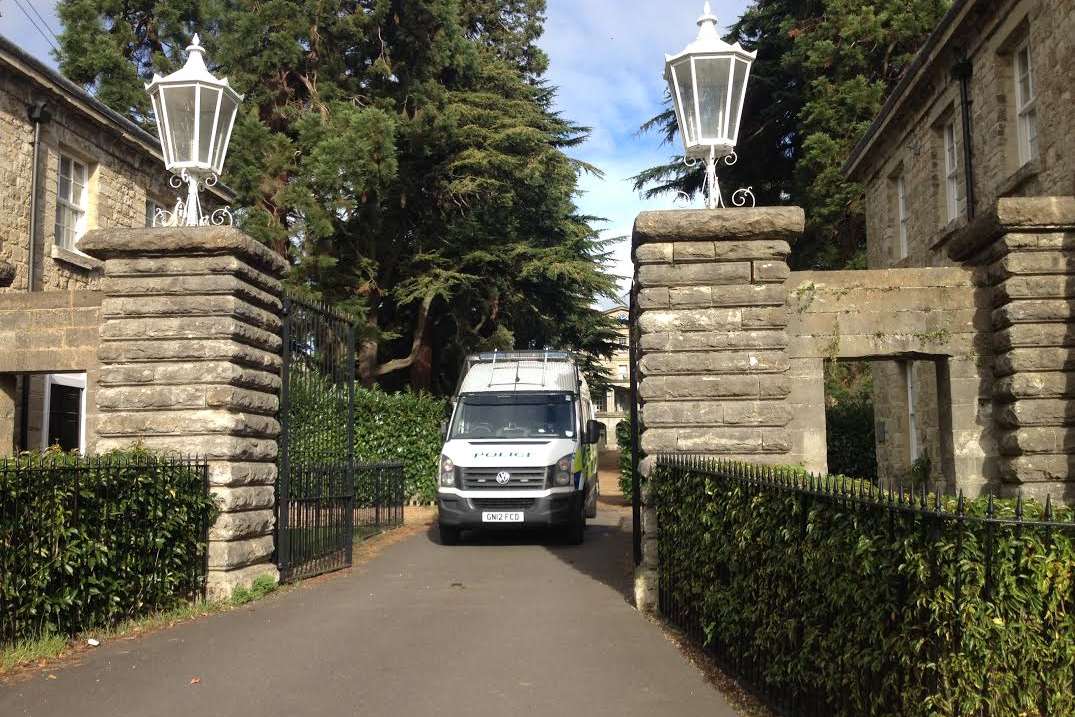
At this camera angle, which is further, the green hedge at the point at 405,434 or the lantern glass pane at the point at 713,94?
→ the green hedge at the point at 405,434

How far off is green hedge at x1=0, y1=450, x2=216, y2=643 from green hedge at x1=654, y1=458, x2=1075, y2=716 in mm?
4918

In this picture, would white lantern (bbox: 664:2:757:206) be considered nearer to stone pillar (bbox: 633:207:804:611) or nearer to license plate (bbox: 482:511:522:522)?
stone pillar (bbox: 633:207:804:611)

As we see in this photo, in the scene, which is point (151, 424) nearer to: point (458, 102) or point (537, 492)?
point (537, 492)

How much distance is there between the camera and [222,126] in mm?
9461

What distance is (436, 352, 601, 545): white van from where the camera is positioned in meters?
13.6

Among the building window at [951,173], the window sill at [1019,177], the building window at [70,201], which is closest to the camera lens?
the window sill at [1019,177]

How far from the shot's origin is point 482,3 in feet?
101

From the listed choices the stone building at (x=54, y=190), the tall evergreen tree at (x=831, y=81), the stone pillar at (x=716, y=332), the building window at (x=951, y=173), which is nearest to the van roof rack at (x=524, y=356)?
the stone building at (x=54, y=190)

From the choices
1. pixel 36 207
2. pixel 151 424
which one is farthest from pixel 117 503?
pixel 36 207

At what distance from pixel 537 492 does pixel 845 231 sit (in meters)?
15.6

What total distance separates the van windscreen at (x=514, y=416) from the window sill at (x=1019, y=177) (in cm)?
683

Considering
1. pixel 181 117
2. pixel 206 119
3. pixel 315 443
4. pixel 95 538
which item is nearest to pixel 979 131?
pixel 315 443

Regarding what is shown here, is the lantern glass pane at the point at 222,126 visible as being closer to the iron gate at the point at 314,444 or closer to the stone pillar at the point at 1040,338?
the iron gate at the point at 314,444

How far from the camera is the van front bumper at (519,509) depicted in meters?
13.5
